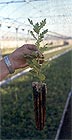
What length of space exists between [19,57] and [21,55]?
0.5 inches

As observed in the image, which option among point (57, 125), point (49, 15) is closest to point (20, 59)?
point (49, 15)

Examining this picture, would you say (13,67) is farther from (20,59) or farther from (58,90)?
(58,90)

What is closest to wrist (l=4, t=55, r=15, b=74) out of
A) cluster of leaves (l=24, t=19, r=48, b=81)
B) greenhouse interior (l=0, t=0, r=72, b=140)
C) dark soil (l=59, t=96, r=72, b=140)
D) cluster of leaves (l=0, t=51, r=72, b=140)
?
greenhouse interior (l=0, t=0, r=72, b=140)

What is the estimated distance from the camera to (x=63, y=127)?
4.00 metres

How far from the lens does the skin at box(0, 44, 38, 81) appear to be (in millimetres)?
764

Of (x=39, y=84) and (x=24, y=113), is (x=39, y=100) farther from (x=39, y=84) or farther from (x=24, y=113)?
(x=24, y=113)

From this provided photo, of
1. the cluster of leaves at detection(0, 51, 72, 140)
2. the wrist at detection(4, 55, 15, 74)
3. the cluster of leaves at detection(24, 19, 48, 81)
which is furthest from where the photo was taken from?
the cluster of leaves at detection(0, 51, 72, 140)

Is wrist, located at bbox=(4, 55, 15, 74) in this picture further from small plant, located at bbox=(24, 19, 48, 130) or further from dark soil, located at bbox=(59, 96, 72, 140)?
dark soil, located at bbox=(59, 96, 72, 140)

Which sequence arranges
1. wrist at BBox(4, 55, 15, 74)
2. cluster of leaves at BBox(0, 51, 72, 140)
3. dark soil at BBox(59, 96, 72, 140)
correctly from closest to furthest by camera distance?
wrist at BBox(4, 55, 15, 74) < cluster of leaves at BBox(0, 51, 72, 140) < dark soil at BBox(59, 96, 72, 140)

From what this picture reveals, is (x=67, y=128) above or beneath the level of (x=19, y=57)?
beneath

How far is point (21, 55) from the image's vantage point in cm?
80

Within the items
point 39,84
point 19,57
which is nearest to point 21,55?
point 19,57

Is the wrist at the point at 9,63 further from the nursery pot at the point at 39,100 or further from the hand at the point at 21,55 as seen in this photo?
the nursery pot at the point at 39,100

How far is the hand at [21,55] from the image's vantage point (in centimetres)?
76
